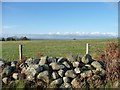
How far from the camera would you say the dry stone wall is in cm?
729

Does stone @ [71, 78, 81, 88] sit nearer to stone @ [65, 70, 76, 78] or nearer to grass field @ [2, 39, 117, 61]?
stone @ [65, 70, 76, 78]

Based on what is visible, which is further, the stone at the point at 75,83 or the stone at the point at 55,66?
the stone at the point at 55,66

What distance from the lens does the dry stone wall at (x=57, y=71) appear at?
7289mm

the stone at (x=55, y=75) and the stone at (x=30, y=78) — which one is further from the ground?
the stone at (x=55, y=75)

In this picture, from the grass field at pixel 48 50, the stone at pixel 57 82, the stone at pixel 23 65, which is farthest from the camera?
the grass field at pixel 48 50

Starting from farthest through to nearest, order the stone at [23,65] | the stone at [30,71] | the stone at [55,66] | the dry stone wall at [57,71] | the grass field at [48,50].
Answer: the grass field at [48,50] < the stone at [23,65] < the stone at [55,66] < the stone at [30,71] < the dry stone wall at [57,71]

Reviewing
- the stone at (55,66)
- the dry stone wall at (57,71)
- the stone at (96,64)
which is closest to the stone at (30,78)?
the dry stone wall at (57,71)

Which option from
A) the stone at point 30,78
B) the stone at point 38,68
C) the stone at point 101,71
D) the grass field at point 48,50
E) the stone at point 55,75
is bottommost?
the grass field at point 48,50

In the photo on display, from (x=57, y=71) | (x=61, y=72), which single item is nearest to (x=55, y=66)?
(x=57, y=71)

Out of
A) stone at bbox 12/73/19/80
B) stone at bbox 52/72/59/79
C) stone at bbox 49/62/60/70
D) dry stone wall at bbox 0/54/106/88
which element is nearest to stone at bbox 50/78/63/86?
dry stone wall at bbox 0/54/106/88

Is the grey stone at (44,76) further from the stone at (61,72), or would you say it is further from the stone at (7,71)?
the stone at (7,71)

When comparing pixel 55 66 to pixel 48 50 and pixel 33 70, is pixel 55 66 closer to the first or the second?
pixel 33 70

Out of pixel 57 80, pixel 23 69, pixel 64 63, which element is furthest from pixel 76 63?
pixel 23 69

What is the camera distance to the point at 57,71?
24.9 feet
